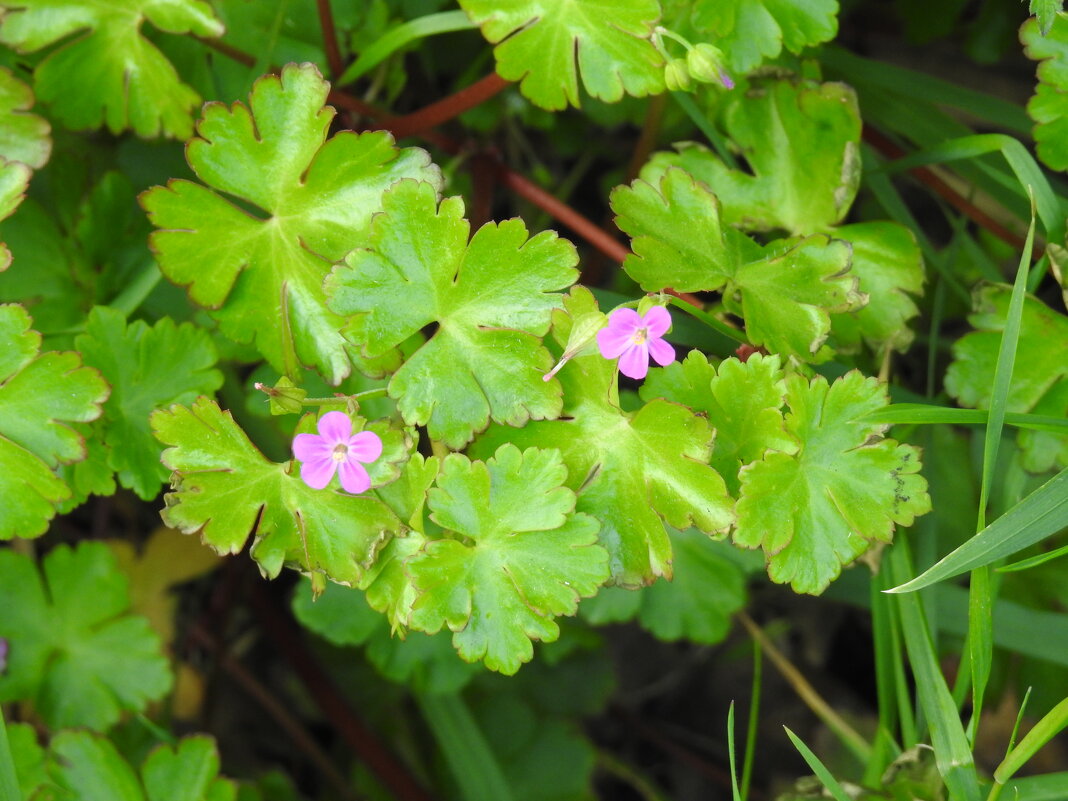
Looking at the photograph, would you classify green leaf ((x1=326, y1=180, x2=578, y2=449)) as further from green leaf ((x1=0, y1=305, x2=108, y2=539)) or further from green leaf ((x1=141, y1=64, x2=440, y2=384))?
green leaf ((x1=0, y1=305, x2=108, y2=539))

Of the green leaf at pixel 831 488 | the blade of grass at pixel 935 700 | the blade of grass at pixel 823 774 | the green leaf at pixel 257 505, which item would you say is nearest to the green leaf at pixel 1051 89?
the green leaf at pixel 831 488

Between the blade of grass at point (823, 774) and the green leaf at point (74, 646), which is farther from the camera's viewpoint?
the green leaf at point (74, 646)

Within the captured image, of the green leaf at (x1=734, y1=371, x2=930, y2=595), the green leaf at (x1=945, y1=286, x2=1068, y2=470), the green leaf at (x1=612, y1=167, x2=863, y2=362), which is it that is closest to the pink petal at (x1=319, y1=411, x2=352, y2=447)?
the green leaf at (x1=612, y1=167, x2=863, y2=362)

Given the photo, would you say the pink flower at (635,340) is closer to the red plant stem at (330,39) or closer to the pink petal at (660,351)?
the pink petal at (660,351)

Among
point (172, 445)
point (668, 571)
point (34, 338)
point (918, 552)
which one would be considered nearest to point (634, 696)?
point (918, 552)

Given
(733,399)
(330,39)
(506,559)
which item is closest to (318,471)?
(506,559)

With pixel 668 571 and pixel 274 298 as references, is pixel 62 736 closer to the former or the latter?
pixel 274 298
